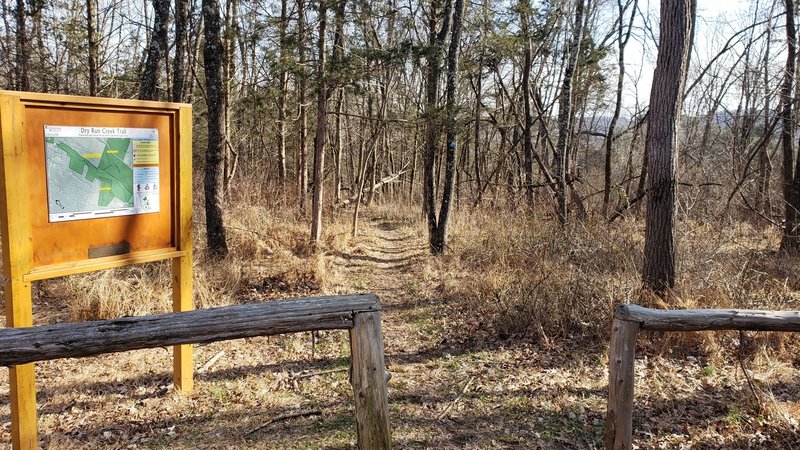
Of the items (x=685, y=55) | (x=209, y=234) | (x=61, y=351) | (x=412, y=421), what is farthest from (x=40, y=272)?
(x=685, y=55)

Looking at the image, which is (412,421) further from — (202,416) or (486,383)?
(202,416)

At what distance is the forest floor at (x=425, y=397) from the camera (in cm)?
379

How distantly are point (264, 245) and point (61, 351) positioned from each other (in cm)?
692

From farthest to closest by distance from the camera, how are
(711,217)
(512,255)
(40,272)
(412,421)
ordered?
(711,217) → (512,255) → (412,421) → (40,272)

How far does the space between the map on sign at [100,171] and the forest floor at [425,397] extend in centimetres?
177

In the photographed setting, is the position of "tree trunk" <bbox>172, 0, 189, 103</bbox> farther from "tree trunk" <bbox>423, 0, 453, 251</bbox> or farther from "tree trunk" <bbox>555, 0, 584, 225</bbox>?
"tree trunk" <bbox>555, 0, 584, 225</bbox>

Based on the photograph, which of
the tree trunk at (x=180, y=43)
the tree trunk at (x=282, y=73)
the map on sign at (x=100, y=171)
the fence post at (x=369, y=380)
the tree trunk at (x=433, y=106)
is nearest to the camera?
the fence post at (x=369, y=380)

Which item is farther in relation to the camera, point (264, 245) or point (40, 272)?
point (264, 245)

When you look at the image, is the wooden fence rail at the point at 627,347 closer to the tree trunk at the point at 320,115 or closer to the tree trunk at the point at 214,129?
the tree trunk at the point at 214,129

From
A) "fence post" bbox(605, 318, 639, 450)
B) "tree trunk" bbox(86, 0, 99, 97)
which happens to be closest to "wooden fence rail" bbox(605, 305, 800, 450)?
"fence post" bbox(605, 318, 639, 450)

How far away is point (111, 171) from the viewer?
3.72 m

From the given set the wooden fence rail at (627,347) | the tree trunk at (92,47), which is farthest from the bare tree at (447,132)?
the tree trunk at (92,47)

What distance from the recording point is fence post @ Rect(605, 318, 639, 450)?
3.14 meters

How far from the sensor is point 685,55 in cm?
606
